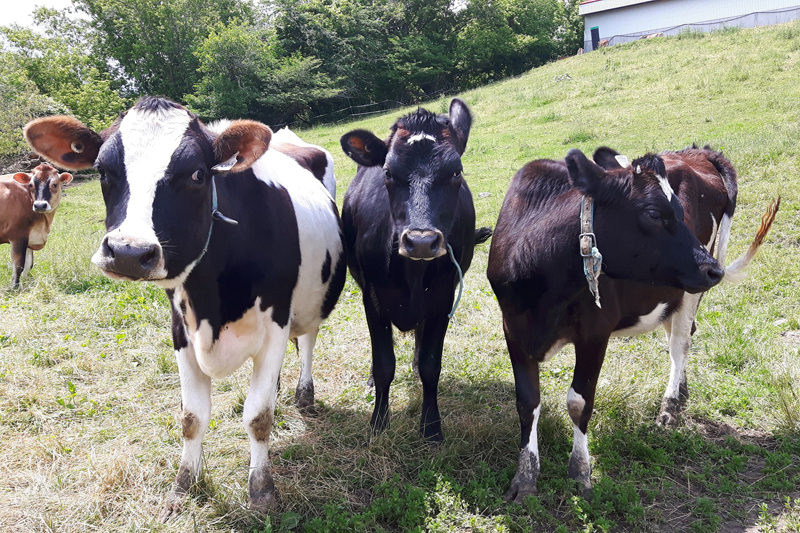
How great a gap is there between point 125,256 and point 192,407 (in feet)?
4.24

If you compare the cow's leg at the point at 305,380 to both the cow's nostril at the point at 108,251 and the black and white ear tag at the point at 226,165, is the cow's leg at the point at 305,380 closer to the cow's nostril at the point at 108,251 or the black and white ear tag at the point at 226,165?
the black and white ear tag at the point at 226,165

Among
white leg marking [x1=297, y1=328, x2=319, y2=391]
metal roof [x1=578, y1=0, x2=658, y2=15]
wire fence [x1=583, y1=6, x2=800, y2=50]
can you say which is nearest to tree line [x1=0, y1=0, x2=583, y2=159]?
metal roof [x1=578, y1=0, x2=658, y2=15]

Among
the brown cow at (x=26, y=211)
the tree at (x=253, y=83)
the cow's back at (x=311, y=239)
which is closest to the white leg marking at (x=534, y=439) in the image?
the cow's back at (x=311, y=239)

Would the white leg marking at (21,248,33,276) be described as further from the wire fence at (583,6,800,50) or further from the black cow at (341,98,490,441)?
the wire fence at (583,6,800,50)

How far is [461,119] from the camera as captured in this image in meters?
4.04

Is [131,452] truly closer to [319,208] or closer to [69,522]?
[69,522]

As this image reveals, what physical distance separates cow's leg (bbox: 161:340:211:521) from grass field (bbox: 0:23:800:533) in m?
0.09

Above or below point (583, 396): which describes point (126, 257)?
above

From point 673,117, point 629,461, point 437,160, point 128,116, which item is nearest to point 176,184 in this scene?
point 128,116

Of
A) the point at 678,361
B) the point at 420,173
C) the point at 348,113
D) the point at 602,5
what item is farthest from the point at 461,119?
the point at 602,5

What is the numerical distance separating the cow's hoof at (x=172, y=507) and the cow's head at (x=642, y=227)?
107 inches

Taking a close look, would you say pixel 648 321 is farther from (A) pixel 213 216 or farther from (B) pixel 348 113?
(B) pixel 348 113

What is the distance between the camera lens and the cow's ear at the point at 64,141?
9.27ft

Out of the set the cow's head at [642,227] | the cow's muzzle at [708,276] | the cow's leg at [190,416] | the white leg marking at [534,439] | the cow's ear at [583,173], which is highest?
the cow's ear at [583,173]
